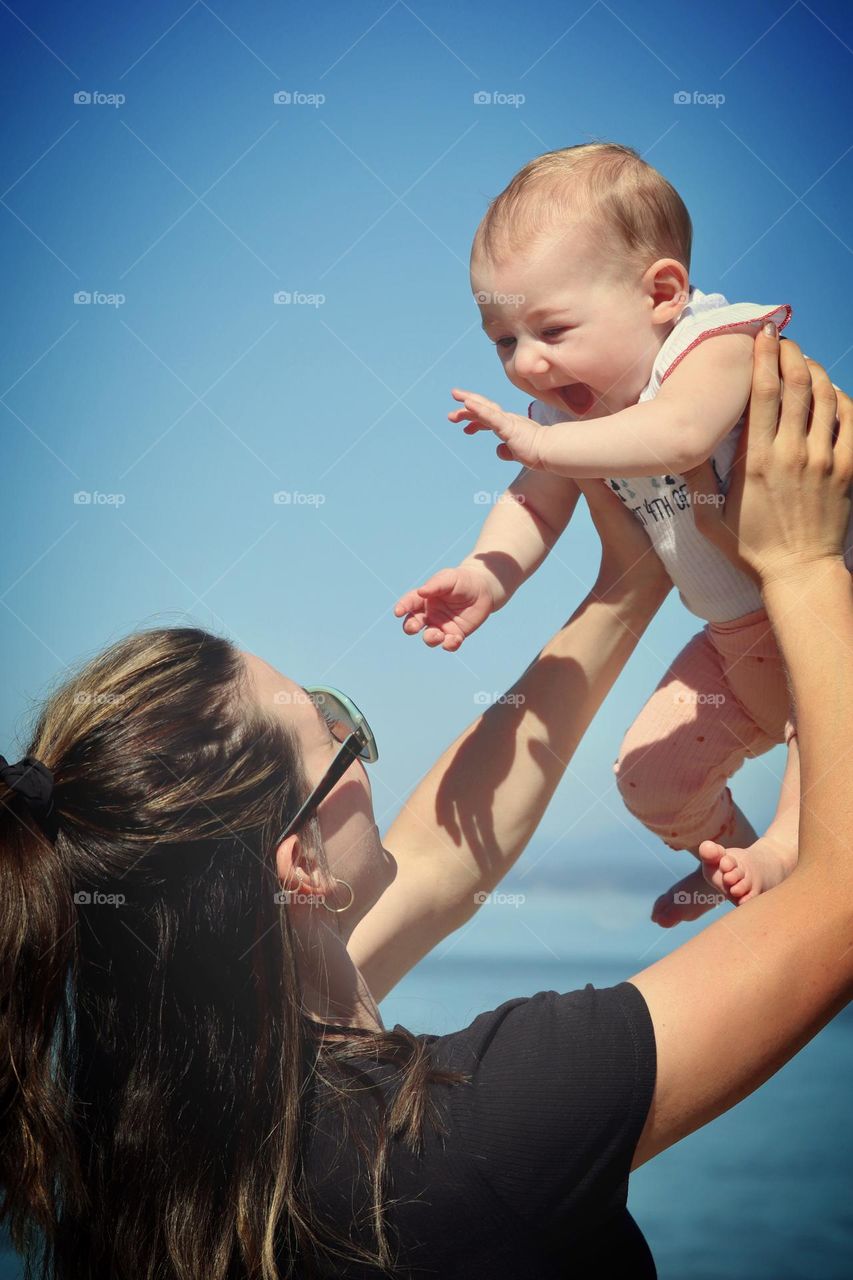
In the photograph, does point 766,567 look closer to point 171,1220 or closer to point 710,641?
point 710,641

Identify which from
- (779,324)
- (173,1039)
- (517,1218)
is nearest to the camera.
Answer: (517,1218)

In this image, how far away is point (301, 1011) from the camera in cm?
100

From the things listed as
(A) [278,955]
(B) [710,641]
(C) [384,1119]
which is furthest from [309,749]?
(B) [710,641]

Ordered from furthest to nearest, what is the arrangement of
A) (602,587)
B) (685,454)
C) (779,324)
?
1. (602,587)
2. (779,324)
3. (685,454)

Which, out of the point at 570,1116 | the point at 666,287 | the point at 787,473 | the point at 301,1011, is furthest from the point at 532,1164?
the point at 666,287

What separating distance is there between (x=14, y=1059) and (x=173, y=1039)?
0.13 meters

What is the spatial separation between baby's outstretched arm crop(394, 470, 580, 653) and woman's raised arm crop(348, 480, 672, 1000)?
6cm

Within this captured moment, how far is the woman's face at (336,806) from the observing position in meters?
1.11

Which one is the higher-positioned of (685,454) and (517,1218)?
(685,454)

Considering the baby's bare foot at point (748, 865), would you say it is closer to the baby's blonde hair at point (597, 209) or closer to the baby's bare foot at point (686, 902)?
the baby's bare foot at point (686, 902)

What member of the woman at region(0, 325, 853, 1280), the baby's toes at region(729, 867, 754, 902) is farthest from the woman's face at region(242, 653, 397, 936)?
the baby's toes at region(729, 867, 754, 902)

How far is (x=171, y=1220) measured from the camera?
91 centimetres

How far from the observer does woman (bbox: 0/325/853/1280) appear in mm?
859

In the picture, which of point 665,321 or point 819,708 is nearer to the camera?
point 819,708
